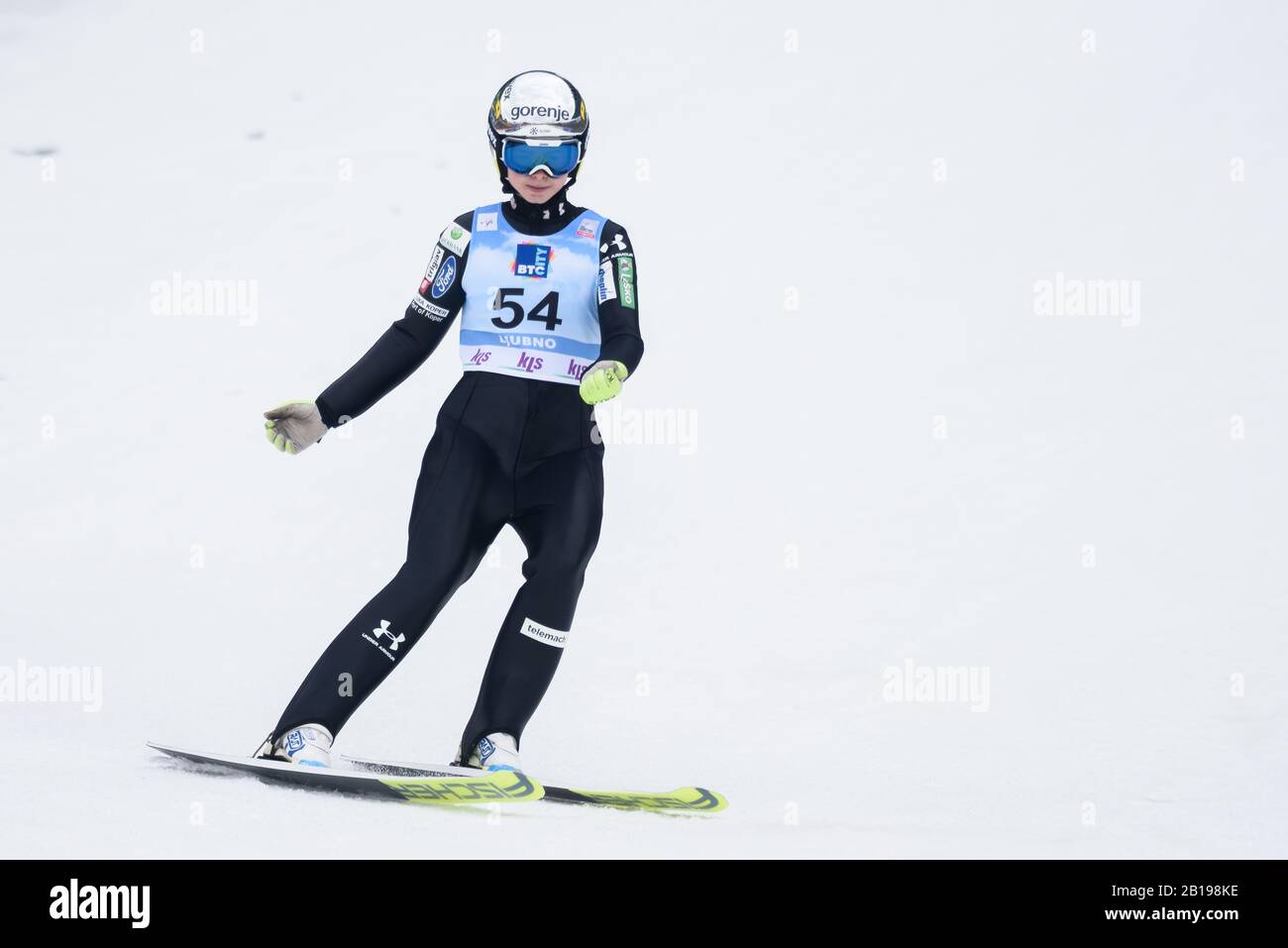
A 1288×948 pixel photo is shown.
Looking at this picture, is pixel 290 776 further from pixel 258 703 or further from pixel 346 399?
pixel 258 703

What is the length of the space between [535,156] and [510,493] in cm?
119

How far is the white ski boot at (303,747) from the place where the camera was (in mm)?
5555

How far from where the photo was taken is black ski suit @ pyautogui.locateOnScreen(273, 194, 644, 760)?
5844 mm

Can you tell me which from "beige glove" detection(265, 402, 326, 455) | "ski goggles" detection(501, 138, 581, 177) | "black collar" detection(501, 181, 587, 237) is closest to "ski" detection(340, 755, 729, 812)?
"beige glove" detection(265, 402, 326, 455)

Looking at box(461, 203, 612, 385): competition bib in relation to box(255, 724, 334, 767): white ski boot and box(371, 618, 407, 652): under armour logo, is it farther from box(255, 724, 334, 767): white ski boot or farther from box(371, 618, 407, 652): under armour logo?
box(255, 724, 334, 767): white ski boot

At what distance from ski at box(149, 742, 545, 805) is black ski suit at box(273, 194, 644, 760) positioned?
0.44 m

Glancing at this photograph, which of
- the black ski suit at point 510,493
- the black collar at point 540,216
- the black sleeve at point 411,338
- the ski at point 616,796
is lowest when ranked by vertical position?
the ski at point 616,796

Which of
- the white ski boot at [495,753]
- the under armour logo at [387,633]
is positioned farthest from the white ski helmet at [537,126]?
the white ski boot at [495,753]

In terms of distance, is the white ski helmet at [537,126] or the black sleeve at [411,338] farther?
the black sleeve at [411,338]

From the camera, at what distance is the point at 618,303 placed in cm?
588

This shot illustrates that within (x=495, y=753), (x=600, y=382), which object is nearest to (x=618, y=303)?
(x=600, y=382)

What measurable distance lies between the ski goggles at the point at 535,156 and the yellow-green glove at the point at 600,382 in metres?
0.79

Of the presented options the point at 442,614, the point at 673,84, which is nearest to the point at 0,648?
the point at 442,614

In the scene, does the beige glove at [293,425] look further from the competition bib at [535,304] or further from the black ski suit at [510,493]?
the competition bib at [535,304]
